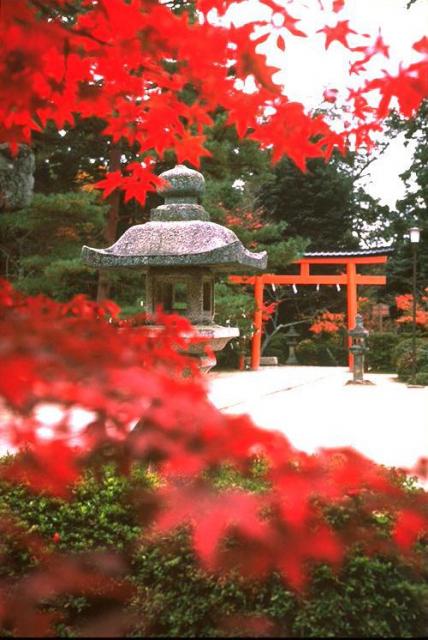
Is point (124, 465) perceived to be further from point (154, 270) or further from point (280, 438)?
point (154, 270)

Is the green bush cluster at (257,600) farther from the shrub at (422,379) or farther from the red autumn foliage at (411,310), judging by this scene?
the red autumn foliage at (411,310)

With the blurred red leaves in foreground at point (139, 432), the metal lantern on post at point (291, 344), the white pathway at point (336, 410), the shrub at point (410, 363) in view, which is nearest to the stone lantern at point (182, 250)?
the white pathway at point (336, 410)

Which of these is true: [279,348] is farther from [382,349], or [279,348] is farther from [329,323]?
[382,349]

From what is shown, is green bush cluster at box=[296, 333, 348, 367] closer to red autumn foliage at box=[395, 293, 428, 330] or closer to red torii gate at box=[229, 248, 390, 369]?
red torii gate at box=[229, 248, 390, 369]

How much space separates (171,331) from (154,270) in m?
3.20

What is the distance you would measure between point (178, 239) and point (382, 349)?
42.1 feet

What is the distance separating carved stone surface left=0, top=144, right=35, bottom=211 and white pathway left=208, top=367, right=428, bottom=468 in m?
2.59

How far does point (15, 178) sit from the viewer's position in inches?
117

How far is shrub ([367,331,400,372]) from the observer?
17.1 metres

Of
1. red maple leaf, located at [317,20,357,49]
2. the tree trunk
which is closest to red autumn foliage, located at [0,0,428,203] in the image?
red maple leaf, located at [317,20,357,49]

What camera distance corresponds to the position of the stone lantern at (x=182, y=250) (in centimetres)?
538

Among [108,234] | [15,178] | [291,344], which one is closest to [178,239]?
[15,178]

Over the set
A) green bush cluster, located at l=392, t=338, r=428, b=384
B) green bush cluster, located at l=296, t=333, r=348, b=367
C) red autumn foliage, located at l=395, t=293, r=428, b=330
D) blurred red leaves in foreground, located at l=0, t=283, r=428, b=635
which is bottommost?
green bush cluster, located at l=296, t=333, r=348, b=367

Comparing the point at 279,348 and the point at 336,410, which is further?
the point at 279,348
